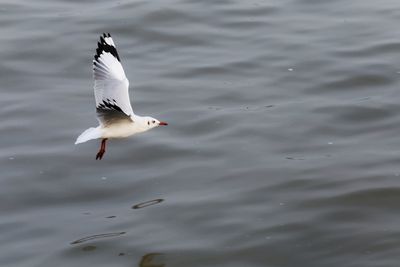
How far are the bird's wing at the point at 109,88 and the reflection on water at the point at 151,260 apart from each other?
1427mm

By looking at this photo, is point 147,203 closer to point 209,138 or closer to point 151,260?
point 151,260

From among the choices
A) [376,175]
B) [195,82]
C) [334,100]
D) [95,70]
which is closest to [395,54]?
[334,100]

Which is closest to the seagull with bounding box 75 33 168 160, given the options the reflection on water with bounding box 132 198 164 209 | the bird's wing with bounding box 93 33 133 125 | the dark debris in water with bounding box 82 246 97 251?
the bird's wing with bounding box 93 33 133 125

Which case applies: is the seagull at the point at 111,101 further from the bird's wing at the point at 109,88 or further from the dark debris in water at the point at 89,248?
the dark debris in water at the point at 89,248

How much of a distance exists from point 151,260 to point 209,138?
344 centimetres

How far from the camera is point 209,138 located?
1504 centimetres

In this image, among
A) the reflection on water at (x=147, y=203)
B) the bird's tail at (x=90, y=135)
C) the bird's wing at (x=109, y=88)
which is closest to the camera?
the bird's wing at (x=109, y=88)

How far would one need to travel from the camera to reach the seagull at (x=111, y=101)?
11523mm

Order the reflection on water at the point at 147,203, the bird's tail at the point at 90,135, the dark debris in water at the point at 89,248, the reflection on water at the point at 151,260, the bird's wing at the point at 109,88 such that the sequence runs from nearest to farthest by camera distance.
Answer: the bird's wing at the point at 109,88 → the bird's tail at the point at 90,135 → the reflection on water at the point at 151,260 → the dark debris in water at the point at 89,248 → the reflection on water at the point at 147,203

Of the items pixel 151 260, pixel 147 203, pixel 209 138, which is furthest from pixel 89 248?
pixel 209 138

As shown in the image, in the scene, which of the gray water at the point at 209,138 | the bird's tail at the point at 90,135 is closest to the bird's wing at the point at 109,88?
the bird's tail at the point at 90,135

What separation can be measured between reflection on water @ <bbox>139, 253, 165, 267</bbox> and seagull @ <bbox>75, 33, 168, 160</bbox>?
4.15 feet

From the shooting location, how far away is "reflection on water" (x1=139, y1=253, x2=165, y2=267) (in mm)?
11812

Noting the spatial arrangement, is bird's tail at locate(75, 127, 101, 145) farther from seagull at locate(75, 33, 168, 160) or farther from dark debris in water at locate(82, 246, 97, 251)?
dark debris in water at locate(82, 246, 97, 251)
